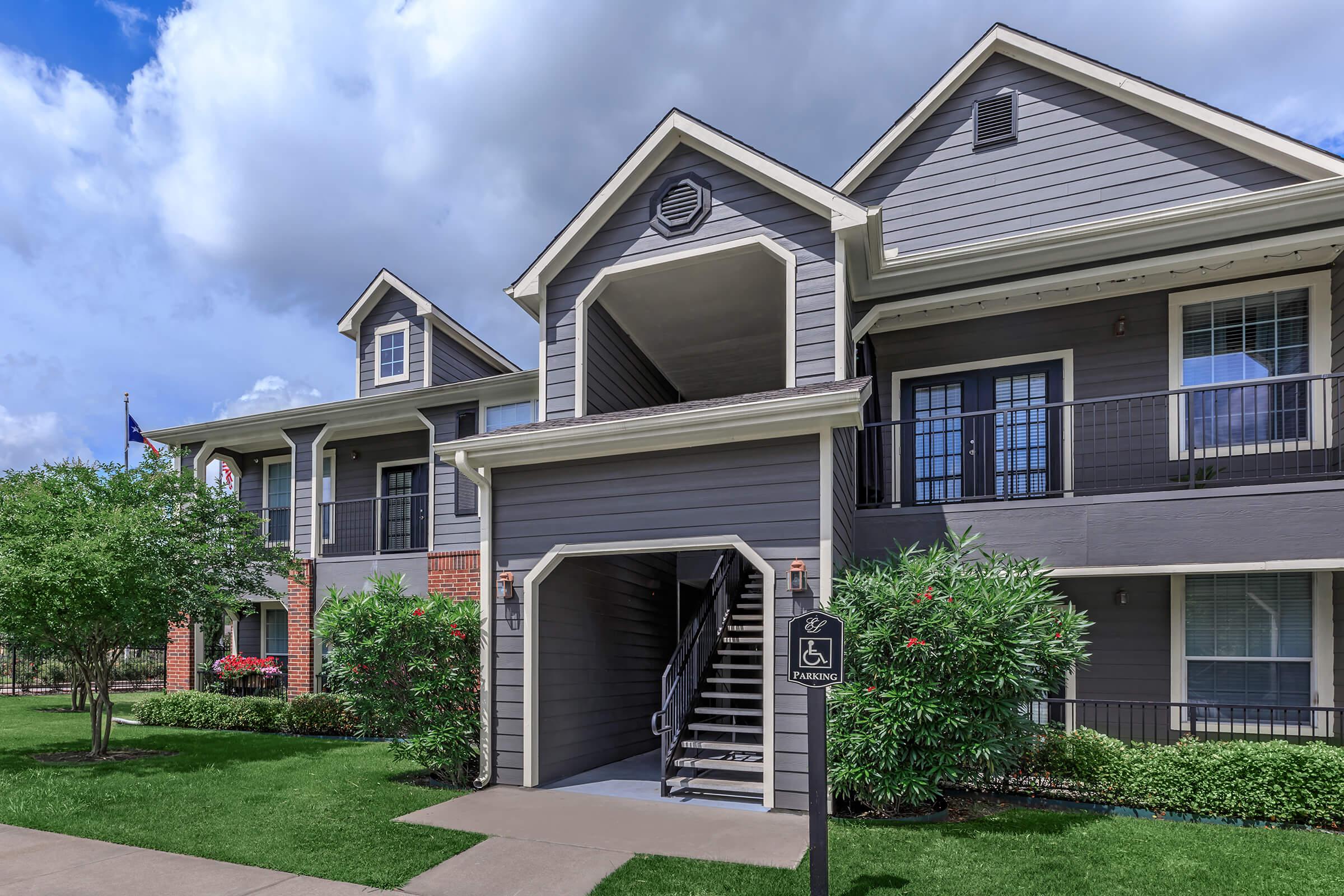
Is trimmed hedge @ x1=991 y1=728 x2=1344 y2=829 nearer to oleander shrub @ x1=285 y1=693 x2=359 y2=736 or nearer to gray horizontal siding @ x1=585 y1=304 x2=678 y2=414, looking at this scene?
gray horizontal siding @ x1=585 y1=304 x2=678 y2=414

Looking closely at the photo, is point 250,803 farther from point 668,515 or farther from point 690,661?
point 668,515

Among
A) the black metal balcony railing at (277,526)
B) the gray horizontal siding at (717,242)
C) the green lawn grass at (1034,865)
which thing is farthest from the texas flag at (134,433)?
the green lawn grass at (1034,865)

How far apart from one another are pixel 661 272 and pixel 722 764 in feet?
18.1

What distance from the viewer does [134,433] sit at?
19.6 meters

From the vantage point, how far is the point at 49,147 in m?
13.0

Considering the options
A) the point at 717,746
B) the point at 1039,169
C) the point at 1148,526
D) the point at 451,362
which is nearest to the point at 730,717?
the point at 717,746

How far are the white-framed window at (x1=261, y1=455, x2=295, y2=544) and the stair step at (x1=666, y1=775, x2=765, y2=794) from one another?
40.1ft

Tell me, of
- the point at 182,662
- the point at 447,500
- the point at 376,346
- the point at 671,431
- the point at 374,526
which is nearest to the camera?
the point at 671,431

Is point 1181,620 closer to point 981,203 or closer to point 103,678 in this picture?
point 981,203

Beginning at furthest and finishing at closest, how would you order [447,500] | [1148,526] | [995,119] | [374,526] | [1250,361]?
[374,526] < [447,500] < [995,119] < [1250,361] < [1148,526]

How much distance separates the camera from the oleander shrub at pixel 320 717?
12.2 metres

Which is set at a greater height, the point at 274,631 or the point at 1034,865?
the point at 1034,865

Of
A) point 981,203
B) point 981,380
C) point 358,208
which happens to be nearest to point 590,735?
point 981,380

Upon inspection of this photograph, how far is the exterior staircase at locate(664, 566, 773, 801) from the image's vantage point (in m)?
7.78
